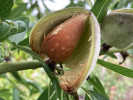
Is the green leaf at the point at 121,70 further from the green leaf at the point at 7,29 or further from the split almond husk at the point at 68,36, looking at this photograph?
the green leaf at the point at 7,29

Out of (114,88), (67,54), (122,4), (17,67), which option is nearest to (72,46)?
(67,54)

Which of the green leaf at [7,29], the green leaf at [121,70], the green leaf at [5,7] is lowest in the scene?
the green leaf at [121,70]

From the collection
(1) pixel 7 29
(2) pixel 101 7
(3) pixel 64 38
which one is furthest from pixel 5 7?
(2) pixel 101 7

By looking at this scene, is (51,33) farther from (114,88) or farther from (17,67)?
(114,88)

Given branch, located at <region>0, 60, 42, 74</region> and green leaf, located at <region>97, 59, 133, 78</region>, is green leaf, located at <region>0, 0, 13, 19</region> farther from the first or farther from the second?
green leaf, located at <region>97, 59, 133, 78</region>

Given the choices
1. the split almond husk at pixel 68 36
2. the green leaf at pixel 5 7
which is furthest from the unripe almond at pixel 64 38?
the green leaf at pixel 5 7

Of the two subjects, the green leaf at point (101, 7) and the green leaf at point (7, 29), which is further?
the green leaf at point (101, 7)

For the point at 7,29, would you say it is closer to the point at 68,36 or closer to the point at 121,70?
the point at 68,36

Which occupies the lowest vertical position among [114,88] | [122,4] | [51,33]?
[114,88]
